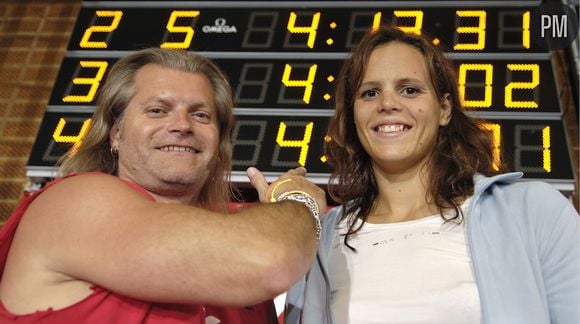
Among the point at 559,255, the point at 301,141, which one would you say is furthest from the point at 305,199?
the point at 301,141

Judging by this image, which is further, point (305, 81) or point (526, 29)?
point (526, 29)

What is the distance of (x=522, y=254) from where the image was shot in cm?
140

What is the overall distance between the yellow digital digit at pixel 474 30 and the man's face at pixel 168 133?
2.20 metres

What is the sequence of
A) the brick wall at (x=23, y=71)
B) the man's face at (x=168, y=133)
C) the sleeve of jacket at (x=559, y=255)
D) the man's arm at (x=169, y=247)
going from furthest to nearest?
the brick wall at (x=23, y=71), the man's face at (x=168, y=133), the sleeve of jacket at (x=559, y=255), the man's arm at (x=169, y=247)

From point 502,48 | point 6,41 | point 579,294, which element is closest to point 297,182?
point 579,294

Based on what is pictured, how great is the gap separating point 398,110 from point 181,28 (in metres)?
2.47

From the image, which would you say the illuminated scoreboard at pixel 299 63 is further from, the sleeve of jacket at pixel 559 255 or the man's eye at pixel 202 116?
the sleeve of jacket at pixel 559 255

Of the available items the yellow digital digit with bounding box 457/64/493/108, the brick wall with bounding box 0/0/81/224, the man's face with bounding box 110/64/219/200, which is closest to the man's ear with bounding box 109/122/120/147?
the man's face with bounding box 110/64/219/200

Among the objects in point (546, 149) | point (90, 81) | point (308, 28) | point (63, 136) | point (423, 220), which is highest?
point (308, 28)

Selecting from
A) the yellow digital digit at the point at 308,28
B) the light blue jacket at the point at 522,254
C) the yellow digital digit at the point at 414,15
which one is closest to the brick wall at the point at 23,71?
the yellow digital digit at the point at 308,28

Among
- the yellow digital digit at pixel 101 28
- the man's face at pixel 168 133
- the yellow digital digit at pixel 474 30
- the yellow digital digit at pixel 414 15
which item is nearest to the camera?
the man's face at pixel 168 133

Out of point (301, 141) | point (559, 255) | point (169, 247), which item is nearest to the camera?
point (169, 247)

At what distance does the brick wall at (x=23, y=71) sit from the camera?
4070 mm

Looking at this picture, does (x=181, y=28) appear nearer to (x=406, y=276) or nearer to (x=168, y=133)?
(x=168, y=133)
